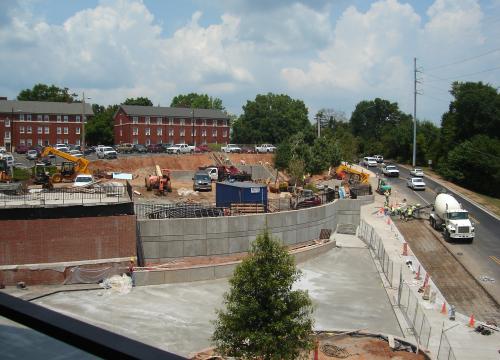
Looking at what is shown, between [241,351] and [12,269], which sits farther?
[12,269]

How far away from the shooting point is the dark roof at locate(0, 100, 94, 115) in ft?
318

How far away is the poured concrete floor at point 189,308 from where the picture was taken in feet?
65.0

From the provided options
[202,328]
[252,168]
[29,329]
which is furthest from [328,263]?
[252,168]

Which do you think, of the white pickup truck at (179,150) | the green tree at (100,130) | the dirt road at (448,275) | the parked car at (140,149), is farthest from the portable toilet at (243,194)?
the green tree at (100,130)

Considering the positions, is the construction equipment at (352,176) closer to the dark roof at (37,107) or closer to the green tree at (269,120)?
the green tree at (269,120)

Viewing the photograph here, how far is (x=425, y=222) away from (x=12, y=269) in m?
32.8

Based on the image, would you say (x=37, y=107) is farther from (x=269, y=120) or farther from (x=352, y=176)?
(x=352, y=176)

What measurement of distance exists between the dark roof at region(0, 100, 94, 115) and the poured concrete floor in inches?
3149

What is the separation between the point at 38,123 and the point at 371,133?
287 feet

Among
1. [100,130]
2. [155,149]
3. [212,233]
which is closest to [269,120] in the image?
[100,130]

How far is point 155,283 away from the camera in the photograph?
2617 centimetres

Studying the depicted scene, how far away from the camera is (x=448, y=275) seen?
3100cm

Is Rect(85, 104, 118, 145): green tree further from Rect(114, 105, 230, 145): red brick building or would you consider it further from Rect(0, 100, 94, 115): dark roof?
Rect(0, 100, 94, 115): dark roof

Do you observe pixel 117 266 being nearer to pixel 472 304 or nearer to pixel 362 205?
pixel 472 304
